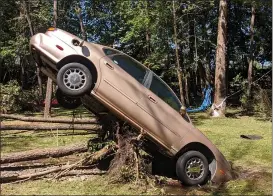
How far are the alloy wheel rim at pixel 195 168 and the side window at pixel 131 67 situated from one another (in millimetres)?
1601

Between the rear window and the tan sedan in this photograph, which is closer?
the tan sedan

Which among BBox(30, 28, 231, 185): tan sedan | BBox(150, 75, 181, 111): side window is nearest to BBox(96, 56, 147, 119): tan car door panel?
BBox(30, 28, 231, 185): tan sedan

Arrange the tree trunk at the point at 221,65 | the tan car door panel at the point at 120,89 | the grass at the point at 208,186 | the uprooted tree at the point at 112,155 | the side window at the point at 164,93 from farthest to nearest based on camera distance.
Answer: the tree trunk at the point at 221,65, the side window at the point at 164,93, the tan car door panel at the point at 120,89, the uprooted tree at the point at 112,155, the grass at the point at 208,186

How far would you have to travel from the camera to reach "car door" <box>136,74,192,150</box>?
614 centimetres

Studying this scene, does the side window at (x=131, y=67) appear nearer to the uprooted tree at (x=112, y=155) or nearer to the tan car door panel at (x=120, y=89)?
the tan car door panel at (x=120, y=89)

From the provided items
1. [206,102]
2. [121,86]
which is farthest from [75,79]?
[206,102]

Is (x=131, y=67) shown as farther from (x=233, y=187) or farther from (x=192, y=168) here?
(x=233, y=187)

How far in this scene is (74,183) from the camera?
5.83m

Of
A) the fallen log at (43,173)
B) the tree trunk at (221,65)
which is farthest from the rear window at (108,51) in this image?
the tree trunk at (221,65)

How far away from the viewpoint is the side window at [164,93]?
6469 millimetres

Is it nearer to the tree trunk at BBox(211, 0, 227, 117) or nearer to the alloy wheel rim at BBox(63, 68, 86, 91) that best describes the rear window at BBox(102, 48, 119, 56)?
the alloy wheel rim at BBox(63, 68, 86, 91)

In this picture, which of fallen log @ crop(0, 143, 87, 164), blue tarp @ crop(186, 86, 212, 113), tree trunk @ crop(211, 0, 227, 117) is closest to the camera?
fallen log @ crop(0, 143, 87, 164)

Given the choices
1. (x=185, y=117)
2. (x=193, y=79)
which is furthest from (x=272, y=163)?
(x=193, y=79)

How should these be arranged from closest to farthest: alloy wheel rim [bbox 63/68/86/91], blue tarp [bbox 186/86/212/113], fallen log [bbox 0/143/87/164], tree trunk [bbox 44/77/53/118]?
fallen log [bbox 0/143/87/164] → alloy wheel rim [bbox 63/68/86/91] → tree trunk [bbox 44/77/53/118] → blue tarp [bbox 186/86/212/113]
